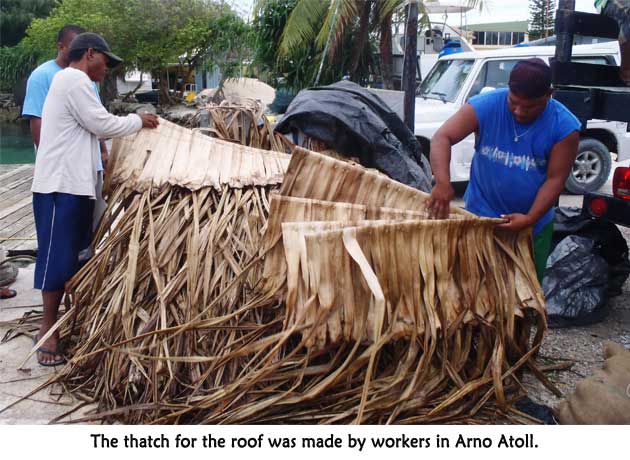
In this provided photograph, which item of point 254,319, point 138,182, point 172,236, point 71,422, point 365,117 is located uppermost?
point 365,117

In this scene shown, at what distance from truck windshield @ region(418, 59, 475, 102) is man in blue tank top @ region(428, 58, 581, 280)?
17.9 feet

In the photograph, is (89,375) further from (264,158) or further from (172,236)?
(264,158)

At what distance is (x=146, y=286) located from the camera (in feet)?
11.2

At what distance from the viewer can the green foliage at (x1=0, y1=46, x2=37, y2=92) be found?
25.1 meters

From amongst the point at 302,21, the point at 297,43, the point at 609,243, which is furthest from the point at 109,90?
the point at 609,243

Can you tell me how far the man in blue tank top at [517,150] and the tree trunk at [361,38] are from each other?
29.9ft

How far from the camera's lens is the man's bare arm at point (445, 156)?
2914 millimetres

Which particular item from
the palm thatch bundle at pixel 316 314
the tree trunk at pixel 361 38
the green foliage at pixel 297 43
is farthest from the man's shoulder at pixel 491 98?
the tree trunk at pixel 361 38

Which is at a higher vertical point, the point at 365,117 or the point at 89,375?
the point at 365,117

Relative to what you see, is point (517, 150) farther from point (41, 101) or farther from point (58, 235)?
point (41, 101)

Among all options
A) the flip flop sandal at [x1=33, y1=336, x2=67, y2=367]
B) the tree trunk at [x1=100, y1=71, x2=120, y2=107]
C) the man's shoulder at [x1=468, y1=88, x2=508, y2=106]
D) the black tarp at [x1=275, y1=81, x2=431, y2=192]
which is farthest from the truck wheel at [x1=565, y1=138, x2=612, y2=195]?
the tree trunk at [x1=100, y1=71, x2=120, y2=107]

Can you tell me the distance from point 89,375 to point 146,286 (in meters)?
0.56

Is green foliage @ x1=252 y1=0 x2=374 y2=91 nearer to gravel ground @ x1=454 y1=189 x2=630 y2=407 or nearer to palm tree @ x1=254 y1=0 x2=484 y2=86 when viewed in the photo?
palm tree @ x1=254 y1=0 x2=484 y2=86

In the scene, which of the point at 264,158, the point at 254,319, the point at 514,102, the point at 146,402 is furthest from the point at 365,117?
the point at 146,402
